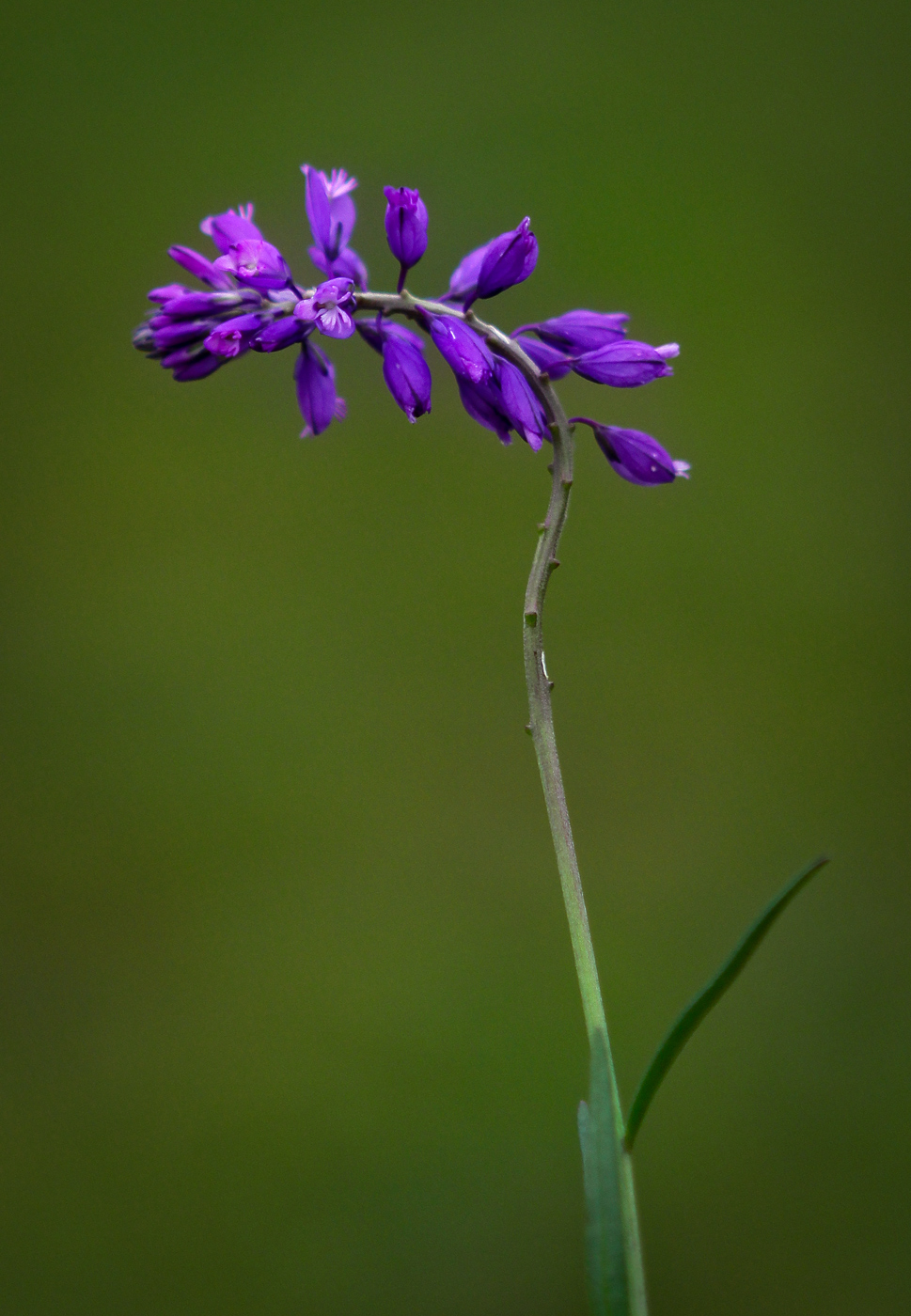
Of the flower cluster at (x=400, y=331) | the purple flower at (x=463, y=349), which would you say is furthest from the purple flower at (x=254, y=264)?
the purple flower at (x=463, y=349)

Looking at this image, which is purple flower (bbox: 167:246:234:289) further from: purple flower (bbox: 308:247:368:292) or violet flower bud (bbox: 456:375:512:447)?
violet flower bud (bbox: 456:375:512:447)

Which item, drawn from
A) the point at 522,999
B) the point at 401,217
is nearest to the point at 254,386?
the point at 522,999

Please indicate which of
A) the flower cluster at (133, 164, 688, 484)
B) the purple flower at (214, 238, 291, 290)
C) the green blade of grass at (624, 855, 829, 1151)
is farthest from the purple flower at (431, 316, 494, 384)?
the green blade of grass at (624, 855, 829, 1151)

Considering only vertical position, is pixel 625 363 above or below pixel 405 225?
below

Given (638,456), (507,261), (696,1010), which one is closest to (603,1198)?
(696,1010)

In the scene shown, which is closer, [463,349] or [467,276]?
[463,349]

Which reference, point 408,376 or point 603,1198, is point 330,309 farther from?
point 603,1198
